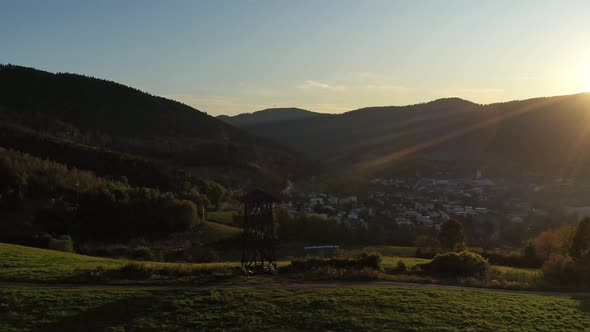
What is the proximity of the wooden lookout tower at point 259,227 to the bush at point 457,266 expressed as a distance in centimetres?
931

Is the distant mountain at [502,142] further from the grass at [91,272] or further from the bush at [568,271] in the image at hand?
the grass at [91,272]

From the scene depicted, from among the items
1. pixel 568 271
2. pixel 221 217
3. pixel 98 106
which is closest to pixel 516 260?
pixel 568 271

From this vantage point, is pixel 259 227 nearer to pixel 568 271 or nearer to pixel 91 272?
pixel 91 272

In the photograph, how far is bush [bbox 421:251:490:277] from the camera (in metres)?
27.6

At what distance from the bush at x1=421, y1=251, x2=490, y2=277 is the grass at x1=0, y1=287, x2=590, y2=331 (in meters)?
5.79

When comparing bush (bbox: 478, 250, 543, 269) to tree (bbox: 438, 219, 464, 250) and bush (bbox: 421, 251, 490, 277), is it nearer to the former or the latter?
tree (bbox: 438, 219, 464, 250)

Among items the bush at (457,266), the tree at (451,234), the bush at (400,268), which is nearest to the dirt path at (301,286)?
the bush at (457,266)

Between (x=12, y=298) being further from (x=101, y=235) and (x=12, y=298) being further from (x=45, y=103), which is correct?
(x=45, y=103)

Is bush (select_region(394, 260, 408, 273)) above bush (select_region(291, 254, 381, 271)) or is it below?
below

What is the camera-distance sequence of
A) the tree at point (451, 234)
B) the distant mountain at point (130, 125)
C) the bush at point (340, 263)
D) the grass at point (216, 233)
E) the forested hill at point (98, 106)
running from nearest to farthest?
1. the bush at point (340, 263)
2. the tree at point (451, 234)
3. the grass at point (216, 233)
4. the distant mountain at point (130, 125)
5. the forested hill at point (98, 106)

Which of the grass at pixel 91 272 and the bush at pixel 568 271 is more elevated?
the grass at pixel 91 272

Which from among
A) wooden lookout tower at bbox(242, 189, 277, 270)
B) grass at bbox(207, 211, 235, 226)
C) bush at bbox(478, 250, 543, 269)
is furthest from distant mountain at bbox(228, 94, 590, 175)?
wooden lookout tower at bbox(242, 189, 277, 270)

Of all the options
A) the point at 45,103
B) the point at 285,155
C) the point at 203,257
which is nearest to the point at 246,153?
the point at 285,155

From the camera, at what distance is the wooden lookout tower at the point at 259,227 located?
86.1ft
